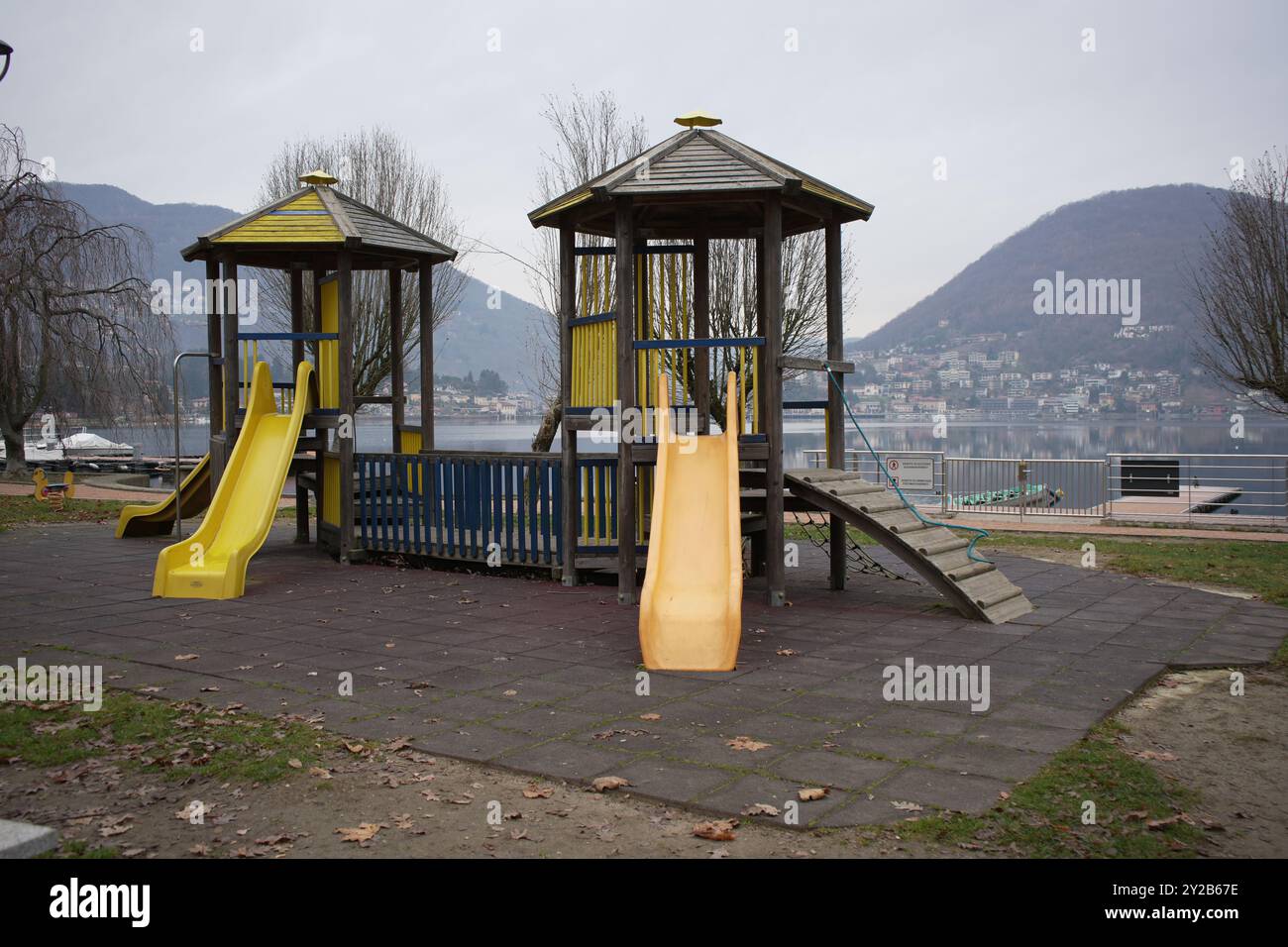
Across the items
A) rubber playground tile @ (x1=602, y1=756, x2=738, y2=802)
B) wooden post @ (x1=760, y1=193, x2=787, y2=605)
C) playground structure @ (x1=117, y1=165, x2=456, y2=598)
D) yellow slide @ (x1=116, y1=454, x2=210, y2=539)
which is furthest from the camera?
yellow slide @ (x1=116, y1=454, x2=210, y2=539)

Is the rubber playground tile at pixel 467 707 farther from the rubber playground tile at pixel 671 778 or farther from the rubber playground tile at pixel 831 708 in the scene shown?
the rubber playground tile at pixel 831 708

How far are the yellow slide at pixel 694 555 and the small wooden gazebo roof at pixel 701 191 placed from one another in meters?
1.71

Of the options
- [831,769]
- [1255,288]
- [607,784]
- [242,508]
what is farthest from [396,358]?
[1255,288]

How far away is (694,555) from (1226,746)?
404cm

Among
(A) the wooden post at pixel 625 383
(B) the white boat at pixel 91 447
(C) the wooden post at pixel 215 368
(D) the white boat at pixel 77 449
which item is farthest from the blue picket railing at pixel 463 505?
(B) the white boat at pixel 91 447

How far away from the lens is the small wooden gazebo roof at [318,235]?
12945 millimetres

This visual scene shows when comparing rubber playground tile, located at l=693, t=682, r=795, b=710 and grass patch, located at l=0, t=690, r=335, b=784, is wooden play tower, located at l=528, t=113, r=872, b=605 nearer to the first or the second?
rubber playground tile, located at l=693, t=682, r=795, b=710

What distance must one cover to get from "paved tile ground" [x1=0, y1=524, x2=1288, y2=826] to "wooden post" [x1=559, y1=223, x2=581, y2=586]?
1.42 feet

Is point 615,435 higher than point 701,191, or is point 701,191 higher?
point 701,191

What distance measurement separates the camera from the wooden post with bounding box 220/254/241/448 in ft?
43.1

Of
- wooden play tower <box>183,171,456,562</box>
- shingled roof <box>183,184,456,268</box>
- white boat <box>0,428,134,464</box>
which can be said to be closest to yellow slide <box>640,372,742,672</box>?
wooden play tower <box>183,171,456,562</box>

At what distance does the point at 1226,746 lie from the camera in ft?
18.0

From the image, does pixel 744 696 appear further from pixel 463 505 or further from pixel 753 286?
pixel 753 286
